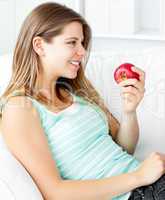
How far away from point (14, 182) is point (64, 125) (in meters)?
0.28

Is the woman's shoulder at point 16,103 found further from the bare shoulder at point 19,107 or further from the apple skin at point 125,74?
the apple skin at point 125,74

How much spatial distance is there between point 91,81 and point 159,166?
1.70 ft

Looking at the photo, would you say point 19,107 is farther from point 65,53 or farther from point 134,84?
point 134,84

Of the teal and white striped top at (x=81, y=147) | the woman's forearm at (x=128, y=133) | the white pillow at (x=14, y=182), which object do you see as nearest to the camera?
the white pillow at (x=14, y=182)

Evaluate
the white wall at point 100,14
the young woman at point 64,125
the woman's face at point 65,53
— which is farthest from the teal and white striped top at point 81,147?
the white wall at point 100,14

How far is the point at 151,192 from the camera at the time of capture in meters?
1.32

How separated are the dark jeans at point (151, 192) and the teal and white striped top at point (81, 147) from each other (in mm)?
28

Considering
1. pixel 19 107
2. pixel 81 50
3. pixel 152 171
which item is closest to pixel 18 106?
pixel 19 107

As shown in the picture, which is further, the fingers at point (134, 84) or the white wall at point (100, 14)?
the white wall at point (100, 14)

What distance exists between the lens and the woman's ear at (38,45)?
1.43 meters

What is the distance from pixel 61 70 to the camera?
4.83 feet

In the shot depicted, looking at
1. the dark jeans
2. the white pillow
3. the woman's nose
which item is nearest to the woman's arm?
the woman's nose

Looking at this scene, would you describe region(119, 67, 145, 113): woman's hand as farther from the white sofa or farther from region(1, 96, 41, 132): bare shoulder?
region(1, 96, 41, 132): bare shoulder

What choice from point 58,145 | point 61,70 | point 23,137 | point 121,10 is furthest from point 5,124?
point 121,10
